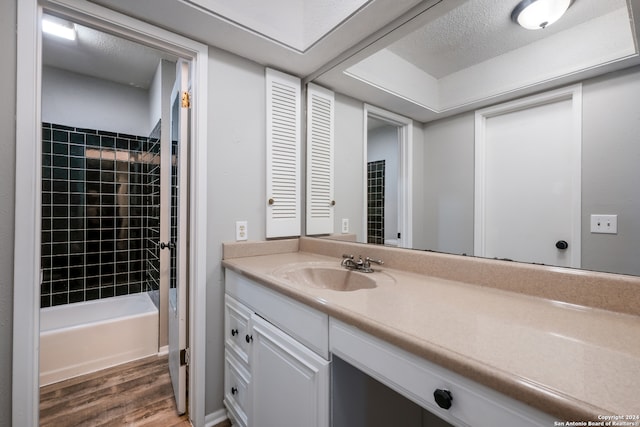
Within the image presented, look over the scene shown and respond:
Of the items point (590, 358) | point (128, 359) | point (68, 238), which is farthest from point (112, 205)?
point (590, 358)

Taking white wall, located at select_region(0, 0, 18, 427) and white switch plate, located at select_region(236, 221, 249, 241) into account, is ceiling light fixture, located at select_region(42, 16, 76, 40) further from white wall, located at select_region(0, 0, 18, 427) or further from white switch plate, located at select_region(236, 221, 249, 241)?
white switch plate, located at select_region(236, 221, 249, 241)

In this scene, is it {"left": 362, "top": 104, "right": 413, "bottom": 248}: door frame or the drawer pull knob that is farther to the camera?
{"left": 362, "top": 104, "right": 413, "bottom": 248}: door frame

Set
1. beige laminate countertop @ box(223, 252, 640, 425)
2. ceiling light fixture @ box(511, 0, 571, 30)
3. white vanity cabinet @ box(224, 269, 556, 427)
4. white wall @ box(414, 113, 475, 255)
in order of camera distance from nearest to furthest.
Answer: beige laminate countertop @ box(223, 252, 640, 425), white vanity cabinet @ box(224, 269, 556, 427), ceiling light fixture @ box(511, 0, 571, 30), white wall @ box(414, 113, 475, 255)

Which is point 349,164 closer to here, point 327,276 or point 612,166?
point 327,276

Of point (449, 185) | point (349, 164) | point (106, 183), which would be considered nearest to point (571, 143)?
point (449, 185)

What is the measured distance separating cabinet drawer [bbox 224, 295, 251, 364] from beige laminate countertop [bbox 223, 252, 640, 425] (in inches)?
16.5

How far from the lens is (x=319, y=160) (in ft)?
5.90

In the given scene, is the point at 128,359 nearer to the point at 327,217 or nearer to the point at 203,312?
the point at 203,312

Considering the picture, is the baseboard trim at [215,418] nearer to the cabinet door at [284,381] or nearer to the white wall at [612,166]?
the cabinet door at [284,381]

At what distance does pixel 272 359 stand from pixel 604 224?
3.91 feet

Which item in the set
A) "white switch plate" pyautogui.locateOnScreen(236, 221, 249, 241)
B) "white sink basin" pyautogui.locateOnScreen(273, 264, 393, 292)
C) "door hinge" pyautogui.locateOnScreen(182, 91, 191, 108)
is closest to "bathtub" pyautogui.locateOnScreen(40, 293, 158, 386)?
"white switch plate" pyautogui.locateOnScreen(236, 221, 249, 241)

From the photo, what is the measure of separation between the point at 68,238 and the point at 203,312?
191 centimetres

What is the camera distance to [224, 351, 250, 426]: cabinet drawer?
128 centimetres

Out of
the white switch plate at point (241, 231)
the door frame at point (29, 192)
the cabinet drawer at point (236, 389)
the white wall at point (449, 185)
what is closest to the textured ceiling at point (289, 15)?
the door frame at point (29, 192)
